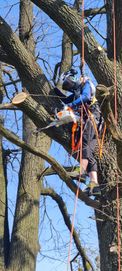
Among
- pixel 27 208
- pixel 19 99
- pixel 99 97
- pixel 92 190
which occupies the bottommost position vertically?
pixel 92 190

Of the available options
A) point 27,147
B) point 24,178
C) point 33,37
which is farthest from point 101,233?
point 33,37

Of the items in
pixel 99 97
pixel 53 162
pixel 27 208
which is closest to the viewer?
pixel 99 97

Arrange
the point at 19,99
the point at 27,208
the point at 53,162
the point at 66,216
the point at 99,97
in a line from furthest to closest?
the point at 66,216 < the point at 27,208 < the point at 19,99 < the point at 53,162 < the point at 99,97

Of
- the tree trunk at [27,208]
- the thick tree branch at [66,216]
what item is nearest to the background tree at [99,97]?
the tree trunk at [27,208]

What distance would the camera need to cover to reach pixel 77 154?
5.70m

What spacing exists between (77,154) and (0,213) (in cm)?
257

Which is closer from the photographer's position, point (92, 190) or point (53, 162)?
point (53, 162)

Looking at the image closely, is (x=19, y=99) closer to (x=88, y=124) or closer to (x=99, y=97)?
(x=88, y=124)

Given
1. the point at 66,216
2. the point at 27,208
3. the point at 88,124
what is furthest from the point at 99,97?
the point at 66,216

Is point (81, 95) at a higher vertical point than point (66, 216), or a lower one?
higher

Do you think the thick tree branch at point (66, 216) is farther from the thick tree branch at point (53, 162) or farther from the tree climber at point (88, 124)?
the thick tree branch at point (53, 162)

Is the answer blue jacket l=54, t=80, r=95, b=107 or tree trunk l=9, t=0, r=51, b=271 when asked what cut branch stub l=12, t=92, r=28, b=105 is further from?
tree trunk l=9, t=0, r=51, b=271

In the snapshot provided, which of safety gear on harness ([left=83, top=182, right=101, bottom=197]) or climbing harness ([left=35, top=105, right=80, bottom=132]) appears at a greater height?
climbing harness ([left=35, top=105, right=80, bottom=132])

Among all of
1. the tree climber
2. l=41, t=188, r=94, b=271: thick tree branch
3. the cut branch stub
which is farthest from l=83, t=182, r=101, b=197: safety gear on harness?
l=41, t=188, r=94, b=271: thick tree branch
